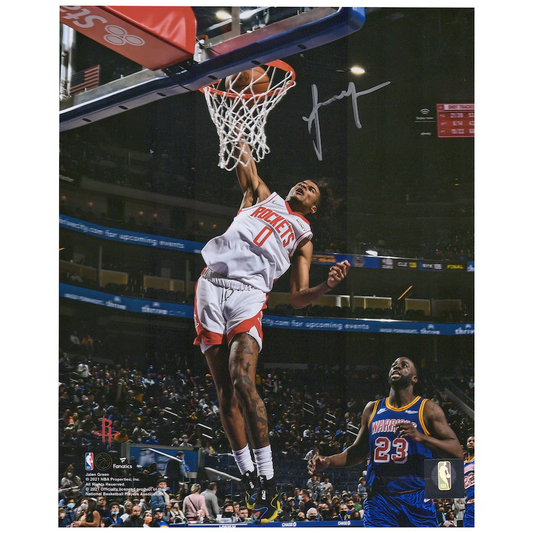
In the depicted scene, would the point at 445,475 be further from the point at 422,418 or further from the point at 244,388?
the point at 244,388

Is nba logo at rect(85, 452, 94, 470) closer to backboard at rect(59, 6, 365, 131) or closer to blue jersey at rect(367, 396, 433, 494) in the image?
blue jersey at rect(367, 396, 433, 494)

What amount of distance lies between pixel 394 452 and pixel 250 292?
223 cm

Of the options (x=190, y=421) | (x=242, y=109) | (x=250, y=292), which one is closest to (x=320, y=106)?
(x=242, y=109)

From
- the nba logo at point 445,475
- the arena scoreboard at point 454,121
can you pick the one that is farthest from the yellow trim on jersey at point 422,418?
the arena scoreboard at point 454,121

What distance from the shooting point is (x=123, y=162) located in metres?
7.54

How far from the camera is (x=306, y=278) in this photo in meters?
7.35

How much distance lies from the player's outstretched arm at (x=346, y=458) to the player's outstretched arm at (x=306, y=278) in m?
1.51

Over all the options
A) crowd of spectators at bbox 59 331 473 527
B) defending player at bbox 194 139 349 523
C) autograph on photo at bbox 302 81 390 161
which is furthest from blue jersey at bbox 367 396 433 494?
autograph on photo at bbox 302 81 390 161

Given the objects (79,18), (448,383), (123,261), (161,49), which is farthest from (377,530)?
(79,18)

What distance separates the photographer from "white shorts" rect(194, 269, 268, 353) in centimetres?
725

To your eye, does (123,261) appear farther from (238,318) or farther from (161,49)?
(161,49)

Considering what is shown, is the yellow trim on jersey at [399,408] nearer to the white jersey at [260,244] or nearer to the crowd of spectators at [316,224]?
the crowd of spectators at [316,224]

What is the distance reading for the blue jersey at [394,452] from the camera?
23.2 ft

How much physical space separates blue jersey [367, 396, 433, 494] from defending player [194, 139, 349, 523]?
108 cm
